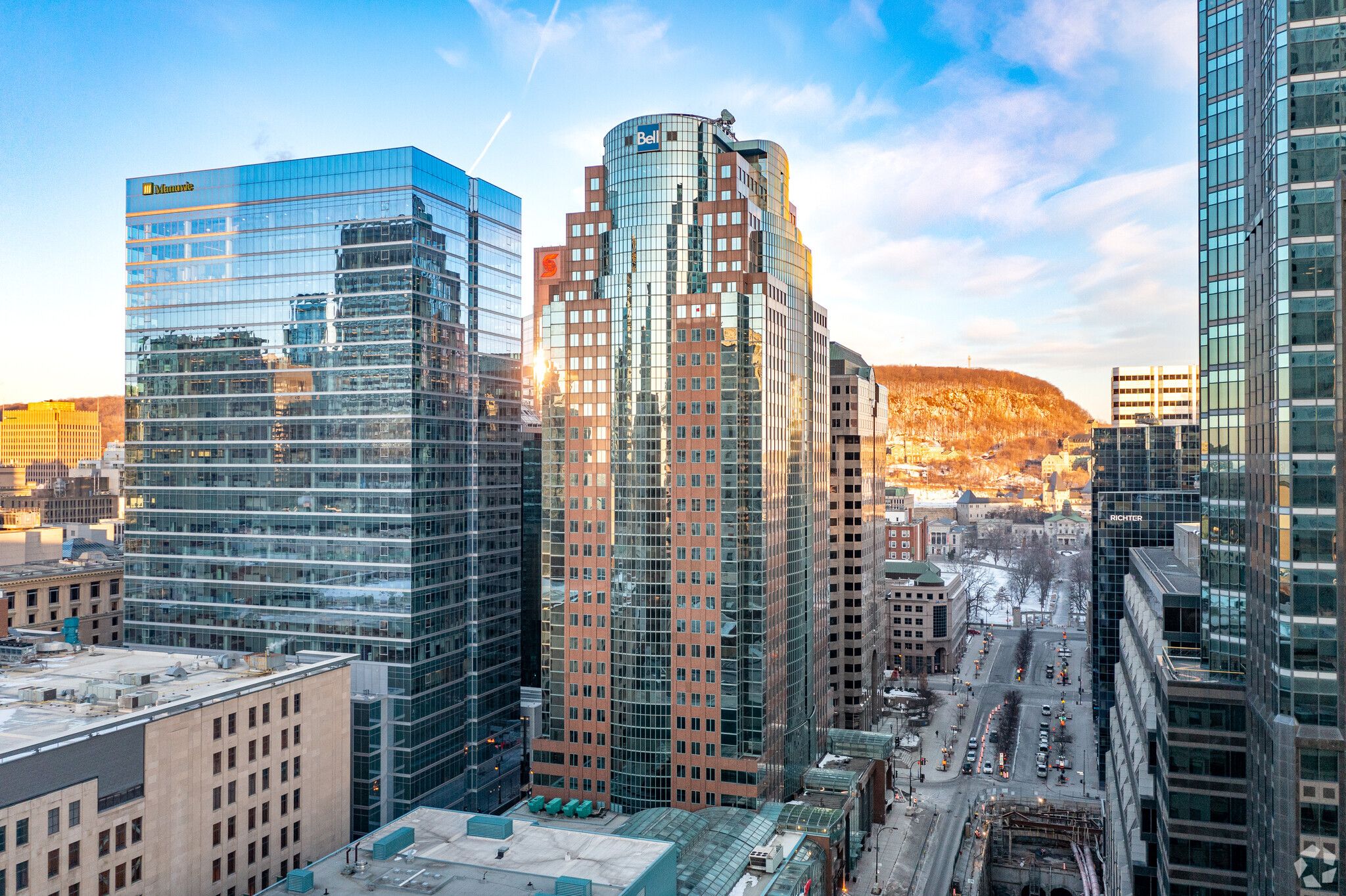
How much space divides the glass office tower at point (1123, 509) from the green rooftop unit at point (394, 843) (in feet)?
396

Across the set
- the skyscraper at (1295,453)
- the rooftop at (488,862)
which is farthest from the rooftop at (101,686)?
the skyscraper at (1295,453)

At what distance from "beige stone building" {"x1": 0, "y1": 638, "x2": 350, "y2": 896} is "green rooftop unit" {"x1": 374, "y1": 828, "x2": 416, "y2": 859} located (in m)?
11.9

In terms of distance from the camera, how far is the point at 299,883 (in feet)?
194

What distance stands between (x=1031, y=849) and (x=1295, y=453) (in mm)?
89338

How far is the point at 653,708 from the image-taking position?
11181 centimetres

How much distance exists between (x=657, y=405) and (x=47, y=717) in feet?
231

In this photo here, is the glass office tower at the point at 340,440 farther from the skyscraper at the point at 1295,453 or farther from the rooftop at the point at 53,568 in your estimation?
the skyscraper at the point at 1295,453

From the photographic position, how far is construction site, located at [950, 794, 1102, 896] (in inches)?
4658

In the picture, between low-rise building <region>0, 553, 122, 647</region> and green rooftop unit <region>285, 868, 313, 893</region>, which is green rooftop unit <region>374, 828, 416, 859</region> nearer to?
green rooftop unit <region>285, 868, 313, 893</region>

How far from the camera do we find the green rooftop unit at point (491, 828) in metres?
68.5

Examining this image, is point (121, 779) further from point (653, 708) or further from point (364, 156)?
point (364, 156)

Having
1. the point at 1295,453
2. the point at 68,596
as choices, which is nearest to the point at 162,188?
the point at 68,596

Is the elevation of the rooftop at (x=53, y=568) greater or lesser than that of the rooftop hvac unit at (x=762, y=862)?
greater

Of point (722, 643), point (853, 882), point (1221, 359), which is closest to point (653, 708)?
point (722, 643)
